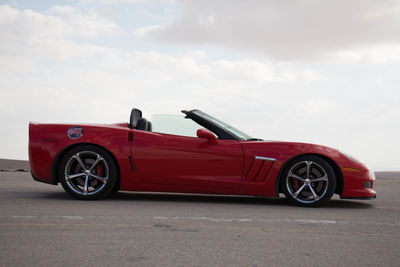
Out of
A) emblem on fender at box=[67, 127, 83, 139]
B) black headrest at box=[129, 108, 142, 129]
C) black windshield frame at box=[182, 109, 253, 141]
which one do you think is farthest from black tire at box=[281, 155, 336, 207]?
emblem on fender at box=[67, 127, 83, 139]

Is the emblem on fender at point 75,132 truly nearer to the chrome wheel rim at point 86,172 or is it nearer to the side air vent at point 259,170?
the chrome wheel rim at point 86,172

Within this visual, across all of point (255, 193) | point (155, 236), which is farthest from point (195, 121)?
point (155, 236)

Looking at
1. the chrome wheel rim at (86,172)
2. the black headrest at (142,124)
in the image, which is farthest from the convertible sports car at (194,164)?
the black headrest at (142,124)

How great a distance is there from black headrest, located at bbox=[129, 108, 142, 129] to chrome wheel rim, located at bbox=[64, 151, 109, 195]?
0.70 meters

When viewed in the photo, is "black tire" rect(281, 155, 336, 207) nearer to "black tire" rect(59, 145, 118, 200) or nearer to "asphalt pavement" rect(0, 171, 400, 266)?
"asphalt pavement" rect(0, 171, 400, 266)

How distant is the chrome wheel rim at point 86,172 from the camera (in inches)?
265

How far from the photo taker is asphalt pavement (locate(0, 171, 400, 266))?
11.9 feet

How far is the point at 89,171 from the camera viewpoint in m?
6.72

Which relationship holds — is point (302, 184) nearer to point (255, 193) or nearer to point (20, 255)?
point (255, 193)

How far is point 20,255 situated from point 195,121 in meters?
3.69

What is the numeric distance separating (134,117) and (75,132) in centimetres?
86

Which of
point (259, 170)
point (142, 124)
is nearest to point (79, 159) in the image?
point (142, 124)

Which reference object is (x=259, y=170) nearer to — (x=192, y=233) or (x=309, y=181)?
(x=309, y=181)

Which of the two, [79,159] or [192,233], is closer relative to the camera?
[192,233]
